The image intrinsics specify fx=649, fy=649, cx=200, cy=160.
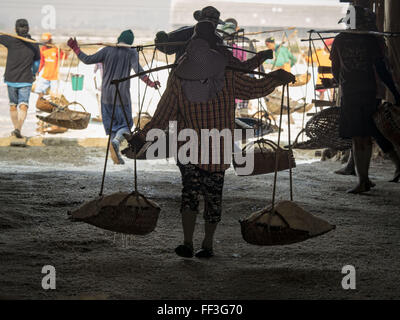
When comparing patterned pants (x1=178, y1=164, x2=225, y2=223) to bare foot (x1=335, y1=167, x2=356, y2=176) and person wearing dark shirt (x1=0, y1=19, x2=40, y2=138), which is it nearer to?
bare foot (x1=335, y1=167, x2=356, y2=176)

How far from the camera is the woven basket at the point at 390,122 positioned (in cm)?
538

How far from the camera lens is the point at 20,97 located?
1055 centimetres

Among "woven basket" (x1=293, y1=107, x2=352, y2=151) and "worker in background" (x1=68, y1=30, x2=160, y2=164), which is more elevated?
"worker in background" (x1=68, y1=30, x2=160, y2=164)

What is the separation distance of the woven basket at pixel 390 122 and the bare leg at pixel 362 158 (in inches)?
20.5

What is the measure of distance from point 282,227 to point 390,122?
237cm

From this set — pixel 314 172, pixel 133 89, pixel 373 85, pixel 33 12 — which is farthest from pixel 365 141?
pixel 33 12

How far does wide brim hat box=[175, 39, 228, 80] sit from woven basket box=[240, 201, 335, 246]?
34.2 inches

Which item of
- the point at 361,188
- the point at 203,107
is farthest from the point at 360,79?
the point at 203,107

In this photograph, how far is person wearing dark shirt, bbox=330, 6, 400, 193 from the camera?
19.4 ft

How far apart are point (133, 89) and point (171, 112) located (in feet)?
44.0

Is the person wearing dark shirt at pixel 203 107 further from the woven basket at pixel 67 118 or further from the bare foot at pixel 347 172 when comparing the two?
the woven basket at pixel 67 118

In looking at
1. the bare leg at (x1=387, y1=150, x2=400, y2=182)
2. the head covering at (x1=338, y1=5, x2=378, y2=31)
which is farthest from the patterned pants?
the bare leg at (x1=387, y1=150, x2=400, y2=182)

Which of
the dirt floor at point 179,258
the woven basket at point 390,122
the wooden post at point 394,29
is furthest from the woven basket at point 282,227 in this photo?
the wooden post at point 394,29
